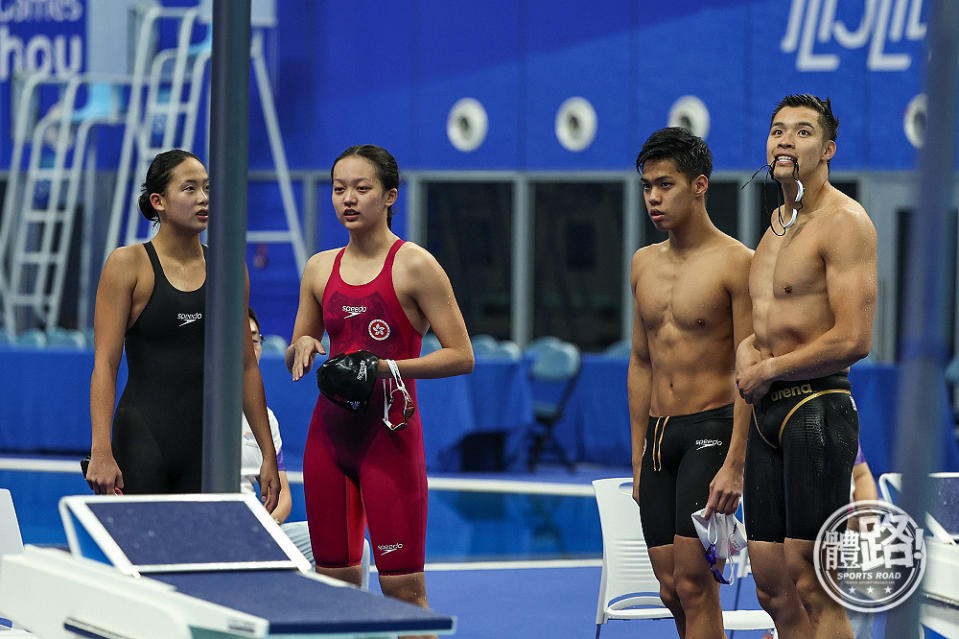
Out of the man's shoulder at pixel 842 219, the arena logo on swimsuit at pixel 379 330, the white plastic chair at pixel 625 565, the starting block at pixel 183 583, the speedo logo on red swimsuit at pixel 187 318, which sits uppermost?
the man's shoulder at pixel 842 219

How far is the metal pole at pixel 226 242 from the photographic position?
10.1 ft

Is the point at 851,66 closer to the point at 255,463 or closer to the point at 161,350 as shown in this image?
the point at 255,463

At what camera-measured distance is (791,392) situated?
3477mm

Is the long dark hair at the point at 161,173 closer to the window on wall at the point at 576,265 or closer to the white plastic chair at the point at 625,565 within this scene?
the white plastic chair at the point at 625,565

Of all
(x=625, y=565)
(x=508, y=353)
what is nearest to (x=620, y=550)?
(x=625, y=565)

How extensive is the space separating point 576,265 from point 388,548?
34.7ft

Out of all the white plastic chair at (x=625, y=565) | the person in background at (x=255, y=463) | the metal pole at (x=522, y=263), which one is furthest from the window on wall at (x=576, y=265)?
the white plastic chair at (x=625, y=565)

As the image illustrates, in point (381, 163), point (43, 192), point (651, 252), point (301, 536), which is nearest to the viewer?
point (381, 163)

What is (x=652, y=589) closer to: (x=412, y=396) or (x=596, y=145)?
(x=412, y=396)

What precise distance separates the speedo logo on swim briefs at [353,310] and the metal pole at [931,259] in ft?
7.12

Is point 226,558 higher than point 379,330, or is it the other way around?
point 379,330

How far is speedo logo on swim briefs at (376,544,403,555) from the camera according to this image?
12.5ft
